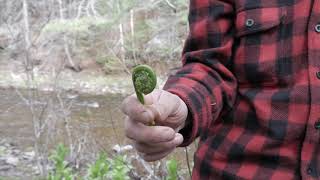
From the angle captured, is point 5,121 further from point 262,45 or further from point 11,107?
point 262,45

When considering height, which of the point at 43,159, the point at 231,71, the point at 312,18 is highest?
the point at 312,18

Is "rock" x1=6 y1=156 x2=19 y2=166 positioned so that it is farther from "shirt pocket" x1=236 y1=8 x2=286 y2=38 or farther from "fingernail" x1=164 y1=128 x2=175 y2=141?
"fingernail" x1=164 y1=128 x2=175 y2=141

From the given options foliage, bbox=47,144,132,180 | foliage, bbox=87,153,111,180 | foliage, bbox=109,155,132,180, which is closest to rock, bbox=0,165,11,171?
foliage, bbox=47,144,132,180

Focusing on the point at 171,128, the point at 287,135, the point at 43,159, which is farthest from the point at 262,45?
the point at 43,159

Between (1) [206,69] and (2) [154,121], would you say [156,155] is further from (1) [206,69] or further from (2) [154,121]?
(1) [206,69]

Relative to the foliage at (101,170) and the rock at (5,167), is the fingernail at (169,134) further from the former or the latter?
the rock at (5,167)

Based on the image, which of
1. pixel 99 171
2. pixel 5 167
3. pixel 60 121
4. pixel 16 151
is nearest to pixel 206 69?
pixel 99 171

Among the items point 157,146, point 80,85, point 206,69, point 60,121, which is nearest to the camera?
point 157,146
